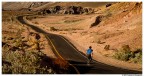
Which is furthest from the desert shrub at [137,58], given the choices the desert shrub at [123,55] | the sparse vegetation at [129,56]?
the desert shrub at [123,55]

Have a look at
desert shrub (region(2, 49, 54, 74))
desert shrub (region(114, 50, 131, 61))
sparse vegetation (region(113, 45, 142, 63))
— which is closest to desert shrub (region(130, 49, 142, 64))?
sparse vegetation (region(113, 45, 142, 63))

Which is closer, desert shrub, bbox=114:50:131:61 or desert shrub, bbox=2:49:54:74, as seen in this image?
desert shrub, bbox=2:49:54:74

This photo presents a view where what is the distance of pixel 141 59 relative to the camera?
34344 millimetres

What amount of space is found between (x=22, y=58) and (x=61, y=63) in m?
3.43

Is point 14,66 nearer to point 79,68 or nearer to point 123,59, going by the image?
point 79,68

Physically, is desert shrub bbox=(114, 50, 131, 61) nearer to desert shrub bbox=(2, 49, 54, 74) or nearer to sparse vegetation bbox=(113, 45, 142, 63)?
sparse vegetation bbox=(113, 45, 142, 63)

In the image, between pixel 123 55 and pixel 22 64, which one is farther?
pixel 123 55

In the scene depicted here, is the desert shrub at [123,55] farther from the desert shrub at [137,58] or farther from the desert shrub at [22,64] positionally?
the desert shrub at [22,64]

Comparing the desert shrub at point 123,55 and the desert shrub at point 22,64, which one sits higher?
the desert shrub at point 22,64

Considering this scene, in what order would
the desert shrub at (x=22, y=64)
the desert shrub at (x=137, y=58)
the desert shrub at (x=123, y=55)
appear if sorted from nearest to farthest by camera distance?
1. the desert shrub at (x=22, y=64)
2. the desert shrub at (x=137, y=58)
3. the desert shrub at (x=123, y=55)

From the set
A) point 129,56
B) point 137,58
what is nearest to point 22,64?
point 137,58

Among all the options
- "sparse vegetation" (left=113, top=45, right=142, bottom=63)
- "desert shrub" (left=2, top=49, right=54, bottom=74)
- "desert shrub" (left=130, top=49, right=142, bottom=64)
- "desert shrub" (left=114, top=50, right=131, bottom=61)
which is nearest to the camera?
"desert shrub" (left=2, top=49, right=54, bottom=74)

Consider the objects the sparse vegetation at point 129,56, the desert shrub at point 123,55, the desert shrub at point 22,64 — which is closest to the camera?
the desert shrub at point 22,64

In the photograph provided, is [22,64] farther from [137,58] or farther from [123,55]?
[137,58]
